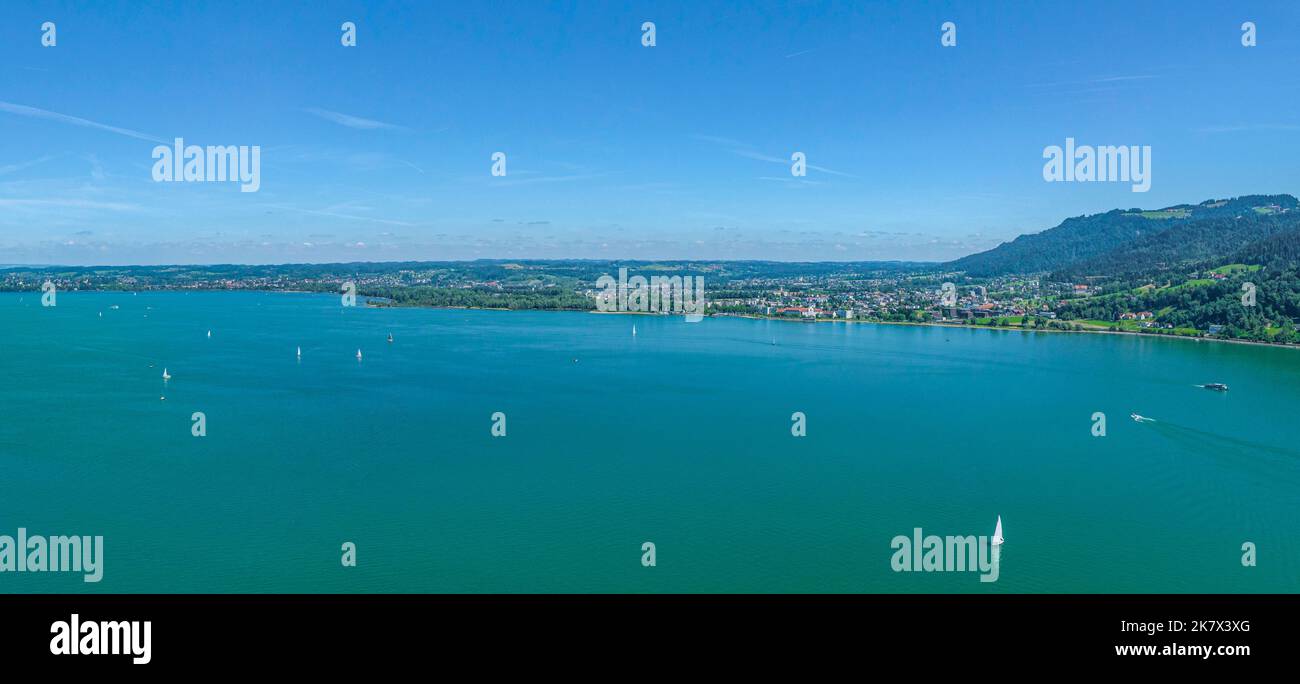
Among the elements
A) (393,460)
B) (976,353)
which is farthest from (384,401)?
(976,353)

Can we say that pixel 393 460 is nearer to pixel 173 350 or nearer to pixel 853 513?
pixel 853 513

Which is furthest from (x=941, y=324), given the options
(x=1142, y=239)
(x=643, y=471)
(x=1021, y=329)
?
(x=1142, y=239)

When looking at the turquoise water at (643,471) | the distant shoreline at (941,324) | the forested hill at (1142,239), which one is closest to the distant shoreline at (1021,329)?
the distant shoreline at (941,324)

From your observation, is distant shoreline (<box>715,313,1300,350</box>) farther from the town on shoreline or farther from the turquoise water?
the turquoise water

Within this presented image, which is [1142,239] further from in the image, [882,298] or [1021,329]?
[1021,329]

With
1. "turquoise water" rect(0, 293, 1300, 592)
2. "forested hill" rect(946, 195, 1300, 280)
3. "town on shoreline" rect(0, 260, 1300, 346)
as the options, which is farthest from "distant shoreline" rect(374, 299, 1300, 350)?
"forested hill" rect(946, 195, 1300, 280)

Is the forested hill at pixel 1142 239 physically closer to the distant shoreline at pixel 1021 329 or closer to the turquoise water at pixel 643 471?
the distant shoreline at pixel 1021 329
